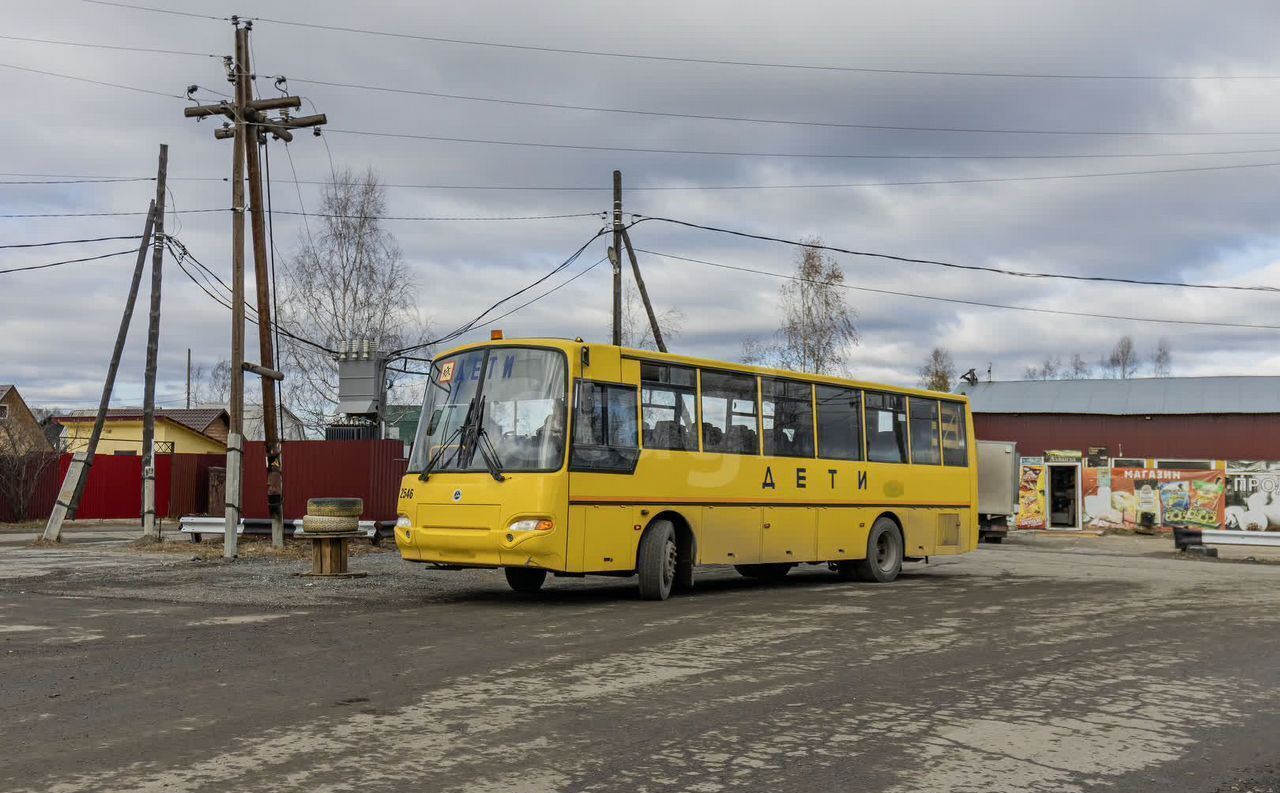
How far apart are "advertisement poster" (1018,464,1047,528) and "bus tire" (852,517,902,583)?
2489 centimetres

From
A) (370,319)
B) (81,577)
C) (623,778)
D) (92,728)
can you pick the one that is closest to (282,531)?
(81,577)

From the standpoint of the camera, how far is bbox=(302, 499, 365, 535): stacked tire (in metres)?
16.2

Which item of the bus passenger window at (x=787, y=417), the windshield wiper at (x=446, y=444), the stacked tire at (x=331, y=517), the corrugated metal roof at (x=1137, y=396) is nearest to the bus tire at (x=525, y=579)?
the windshield wiper at (x=446, y=444)

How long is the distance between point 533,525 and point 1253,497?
113ft

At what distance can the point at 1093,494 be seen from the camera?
40.8m

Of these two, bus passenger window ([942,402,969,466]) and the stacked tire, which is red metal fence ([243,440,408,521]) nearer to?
the stacked tire

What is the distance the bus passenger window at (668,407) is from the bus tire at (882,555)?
470 cm

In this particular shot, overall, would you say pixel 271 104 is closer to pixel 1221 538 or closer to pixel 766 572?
pixel 766 572

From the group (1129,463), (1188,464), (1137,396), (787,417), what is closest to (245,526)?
(787,417)

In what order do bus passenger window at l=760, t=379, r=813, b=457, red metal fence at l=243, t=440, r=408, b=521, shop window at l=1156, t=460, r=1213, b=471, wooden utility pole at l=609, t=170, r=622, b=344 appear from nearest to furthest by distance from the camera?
bus passenger window at l=760, t=379, r=813, b=457, red metal fence at l=243, t=440, r=408, b=521, wooden utility pole at l=609, t=170, r=622, b=344, shop window at l=1156, t=460, r=1213, b=471

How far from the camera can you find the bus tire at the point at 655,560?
45.9ft

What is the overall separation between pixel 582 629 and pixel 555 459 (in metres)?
2.30

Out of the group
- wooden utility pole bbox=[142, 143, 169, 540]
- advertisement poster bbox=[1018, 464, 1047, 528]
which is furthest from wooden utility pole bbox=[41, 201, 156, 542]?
advertisement poster bbox=[1018, 464, 1047, 528]

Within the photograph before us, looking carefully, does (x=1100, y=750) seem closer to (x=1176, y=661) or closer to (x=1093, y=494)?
(x=1176, y=661)
